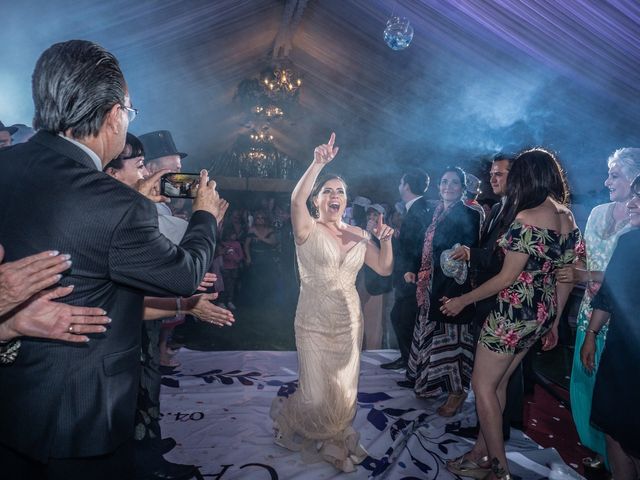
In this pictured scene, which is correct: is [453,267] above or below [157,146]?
below

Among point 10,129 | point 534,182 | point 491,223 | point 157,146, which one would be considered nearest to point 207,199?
point 534,182

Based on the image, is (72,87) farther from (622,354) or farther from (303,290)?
(622,354)

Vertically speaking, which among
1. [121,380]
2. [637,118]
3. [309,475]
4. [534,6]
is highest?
[534,6]

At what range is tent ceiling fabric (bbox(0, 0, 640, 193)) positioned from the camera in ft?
12.9

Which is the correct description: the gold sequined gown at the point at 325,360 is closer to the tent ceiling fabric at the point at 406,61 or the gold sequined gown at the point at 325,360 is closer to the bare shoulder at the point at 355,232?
the bare shoulder at the point at 355,232

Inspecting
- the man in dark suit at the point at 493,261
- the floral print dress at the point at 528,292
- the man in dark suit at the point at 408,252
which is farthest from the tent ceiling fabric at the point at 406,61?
the floral print dress at the point at 528,292

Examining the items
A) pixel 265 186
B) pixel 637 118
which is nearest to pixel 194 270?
pixel 637 118

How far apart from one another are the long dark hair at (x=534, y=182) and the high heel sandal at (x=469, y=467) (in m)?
1.52

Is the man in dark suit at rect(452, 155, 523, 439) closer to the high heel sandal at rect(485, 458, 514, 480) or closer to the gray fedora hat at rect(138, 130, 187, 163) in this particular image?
the high heel sandal at rect(485, 458, 514, 480)

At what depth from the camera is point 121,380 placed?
4.27 feet

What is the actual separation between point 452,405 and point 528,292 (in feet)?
5.19

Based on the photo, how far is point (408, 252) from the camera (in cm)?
425

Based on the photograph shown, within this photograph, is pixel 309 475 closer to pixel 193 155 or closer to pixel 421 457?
pixel 421 457

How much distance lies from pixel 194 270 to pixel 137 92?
18.8 feet
